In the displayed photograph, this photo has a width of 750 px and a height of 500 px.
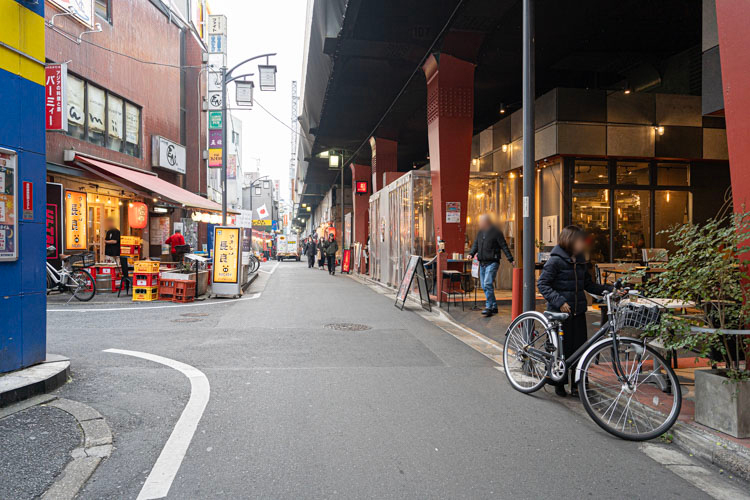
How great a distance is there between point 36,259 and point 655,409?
6.70m

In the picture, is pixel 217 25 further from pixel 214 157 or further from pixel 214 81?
pixel 214 157

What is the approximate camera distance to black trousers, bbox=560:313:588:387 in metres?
5.59

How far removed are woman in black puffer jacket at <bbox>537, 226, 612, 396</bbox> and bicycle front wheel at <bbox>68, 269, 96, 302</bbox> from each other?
38.6ft

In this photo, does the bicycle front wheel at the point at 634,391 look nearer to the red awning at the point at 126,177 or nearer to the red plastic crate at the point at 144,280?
the red plastic crate at the point at 144,280

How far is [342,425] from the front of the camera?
452cm

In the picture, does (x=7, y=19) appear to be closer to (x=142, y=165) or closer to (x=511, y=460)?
(x=511, y=460)

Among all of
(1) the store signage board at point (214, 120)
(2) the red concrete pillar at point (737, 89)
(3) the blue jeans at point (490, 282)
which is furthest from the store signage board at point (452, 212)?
(1) the store signage board at point (214, 120)

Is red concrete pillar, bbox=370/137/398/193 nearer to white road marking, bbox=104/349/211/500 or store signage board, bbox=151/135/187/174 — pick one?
store signage board, bbox=151/135/187/174

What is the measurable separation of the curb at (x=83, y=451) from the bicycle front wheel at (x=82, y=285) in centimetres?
897

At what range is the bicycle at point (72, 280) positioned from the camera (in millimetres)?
12805

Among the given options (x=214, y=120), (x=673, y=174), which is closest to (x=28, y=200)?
(x=673, y=174)

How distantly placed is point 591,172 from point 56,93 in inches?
576

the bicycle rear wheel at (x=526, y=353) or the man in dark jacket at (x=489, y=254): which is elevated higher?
the man in dark jacket at (x=489, y=254)

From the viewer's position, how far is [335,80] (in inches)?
643
